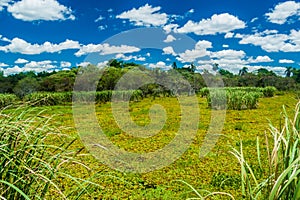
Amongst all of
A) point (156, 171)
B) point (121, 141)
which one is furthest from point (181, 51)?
point (156, 171)

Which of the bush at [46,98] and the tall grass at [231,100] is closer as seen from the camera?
the bush at [46,98]

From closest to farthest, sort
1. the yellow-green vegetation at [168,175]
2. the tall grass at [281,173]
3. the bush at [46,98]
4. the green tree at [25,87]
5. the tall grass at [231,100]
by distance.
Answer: the tall grass at [281,173], the bush at [46,98], the yellow-green vegetation at [168,175], the tall grass at [231,100], the green tree at [25,87]

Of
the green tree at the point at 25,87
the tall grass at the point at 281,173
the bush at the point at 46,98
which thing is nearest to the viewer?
the tall grass at the point at 281,173

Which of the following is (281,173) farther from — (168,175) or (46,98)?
(168,175)

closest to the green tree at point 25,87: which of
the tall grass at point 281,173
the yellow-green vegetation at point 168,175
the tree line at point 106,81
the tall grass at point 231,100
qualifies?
the tree line at point 106,81

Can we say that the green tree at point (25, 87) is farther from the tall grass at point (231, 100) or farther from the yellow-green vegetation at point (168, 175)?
the yellow-green vegetation at point (168, 175)

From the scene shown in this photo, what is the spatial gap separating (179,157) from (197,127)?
3050 mm

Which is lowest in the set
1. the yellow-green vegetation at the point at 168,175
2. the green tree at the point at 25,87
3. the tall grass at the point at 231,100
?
the yellow-green vegetation at the point at 168,175

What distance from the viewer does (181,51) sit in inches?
342

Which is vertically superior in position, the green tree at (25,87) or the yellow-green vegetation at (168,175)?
the green tree at (25,87)

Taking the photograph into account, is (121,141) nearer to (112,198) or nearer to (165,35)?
(112,198)

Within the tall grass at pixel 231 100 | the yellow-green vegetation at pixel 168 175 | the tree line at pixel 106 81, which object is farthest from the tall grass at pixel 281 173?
the tree line at pixel 106 81

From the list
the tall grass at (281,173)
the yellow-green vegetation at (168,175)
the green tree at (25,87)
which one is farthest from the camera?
the green tree at (25,87)

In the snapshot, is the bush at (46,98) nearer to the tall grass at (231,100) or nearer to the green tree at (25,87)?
the green tree at (25,87)
